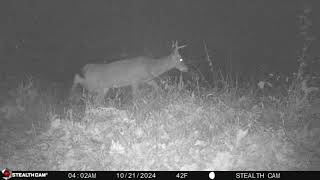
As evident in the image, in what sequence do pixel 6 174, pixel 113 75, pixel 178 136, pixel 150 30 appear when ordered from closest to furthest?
1. pixel 6 174
2. pixel 178 136
3. pixel 113 75
4. pixel 150 30

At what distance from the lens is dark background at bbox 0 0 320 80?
15.2 metres

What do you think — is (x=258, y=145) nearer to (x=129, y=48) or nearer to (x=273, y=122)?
(x=273, y=122)

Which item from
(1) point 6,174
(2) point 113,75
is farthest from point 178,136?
(2) point 113,75

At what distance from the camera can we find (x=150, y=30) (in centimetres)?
1722

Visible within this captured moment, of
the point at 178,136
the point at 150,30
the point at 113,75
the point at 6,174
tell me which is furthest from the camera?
the point at 150,30

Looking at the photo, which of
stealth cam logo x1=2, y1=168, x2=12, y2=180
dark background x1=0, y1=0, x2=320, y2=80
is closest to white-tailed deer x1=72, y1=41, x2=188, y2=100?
dark background x1=0, y1=0, x2=320, y2=80

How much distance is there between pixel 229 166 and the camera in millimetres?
5773

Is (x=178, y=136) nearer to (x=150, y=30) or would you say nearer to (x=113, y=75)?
(x=113, y=75)

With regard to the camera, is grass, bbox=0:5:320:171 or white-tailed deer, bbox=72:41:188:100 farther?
white-tailed deer, bbox=72:41:188:100

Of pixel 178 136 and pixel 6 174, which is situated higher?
pixel 178 136

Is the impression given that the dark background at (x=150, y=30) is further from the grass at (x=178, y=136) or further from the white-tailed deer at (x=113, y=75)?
the grass at (x=178, y=136)

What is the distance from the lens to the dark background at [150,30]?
15188 mm

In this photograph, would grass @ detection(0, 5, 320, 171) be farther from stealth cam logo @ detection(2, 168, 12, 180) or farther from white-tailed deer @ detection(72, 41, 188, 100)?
white-tailed deer @ detection(72, 41, 188, 100)

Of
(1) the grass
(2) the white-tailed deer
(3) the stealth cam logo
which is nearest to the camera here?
(3) the stealth cam logo
